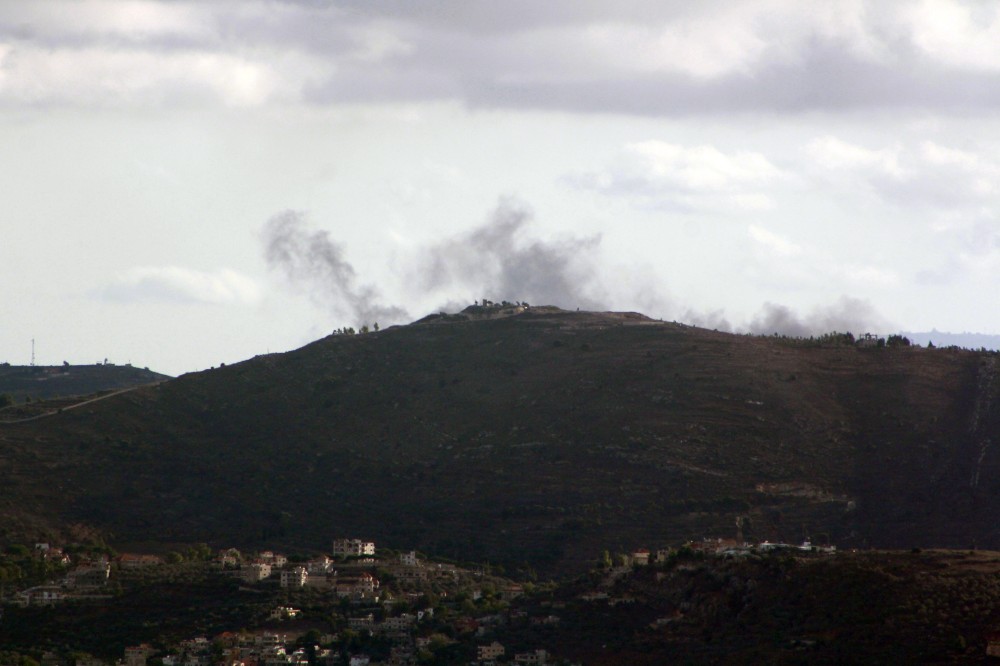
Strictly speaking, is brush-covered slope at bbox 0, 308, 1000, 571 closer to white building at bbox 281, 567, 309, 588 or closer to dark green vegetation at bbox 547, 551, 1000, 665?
white building at bbox 281, 567, 309, 588

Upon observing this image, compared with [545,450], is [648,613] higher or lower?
lower

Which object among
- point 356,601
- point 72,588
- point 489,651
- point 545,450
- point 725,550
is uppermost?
point 545,450

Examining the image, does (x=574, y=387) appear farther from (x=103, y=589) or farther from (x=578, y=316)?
(x=103, y=589)

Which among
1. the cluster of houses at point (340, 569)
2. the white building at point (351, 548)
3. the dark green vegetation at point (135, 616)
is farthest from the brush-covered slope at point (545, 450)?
the dark green vegetation at point (135, 616)

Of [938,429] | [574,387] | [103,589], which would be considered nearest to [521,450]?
[574,387]

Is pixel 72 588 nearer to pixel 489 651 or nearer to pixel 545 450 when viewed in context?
pixel 489 651

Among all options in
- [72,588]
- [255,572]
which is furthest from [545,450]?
[72,588]

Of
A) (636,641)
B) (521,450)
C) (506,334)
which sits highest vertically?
(506,334)

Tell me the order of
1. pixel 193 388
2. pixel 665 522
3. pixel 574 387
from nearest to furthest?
1. pixel 665 522
2. pixel 574 387
3. pixel 193 388

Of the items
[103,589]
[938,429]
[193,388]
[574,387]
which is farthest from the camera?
[193,388]
